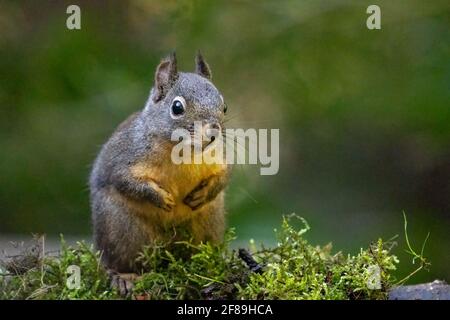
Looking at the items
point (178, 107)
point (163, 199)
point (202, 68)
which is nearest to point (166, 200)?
point (163, 199)

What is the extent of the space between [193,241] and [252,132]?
73cm

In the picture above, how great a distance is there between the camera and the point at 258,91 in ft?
12.4

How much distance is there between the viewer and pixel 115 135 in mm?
3025

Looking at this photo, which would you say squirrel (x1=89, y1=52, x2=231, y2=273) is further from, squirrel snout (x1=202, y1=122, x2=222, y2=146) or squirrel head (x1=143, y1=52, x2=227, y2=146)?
squirrel snout (x1=202, y1=122, x2=222, y2=146)

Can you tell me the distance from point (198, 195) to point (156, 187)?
0.49ft

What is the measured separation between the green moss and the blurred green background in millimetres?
852

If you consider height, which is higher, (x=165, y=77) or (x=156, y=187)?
(x=165, y=77)

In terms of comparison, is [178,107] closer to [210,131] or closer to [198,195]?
[210,131]

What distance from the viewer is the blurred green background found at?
141 inches

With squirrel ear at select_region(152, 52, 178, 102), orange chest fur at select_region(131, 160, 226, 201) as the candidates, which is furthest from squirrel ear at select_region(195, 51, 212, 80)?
orange chest fur at select_region(131, 160, 226, 201)

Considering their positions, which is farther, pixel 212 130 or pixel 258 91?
pixel 258 91
